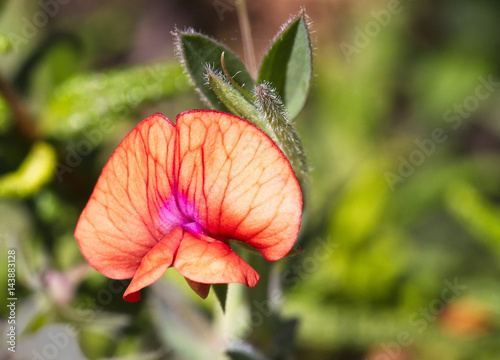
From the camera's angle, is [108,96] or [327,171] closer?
[108,96]

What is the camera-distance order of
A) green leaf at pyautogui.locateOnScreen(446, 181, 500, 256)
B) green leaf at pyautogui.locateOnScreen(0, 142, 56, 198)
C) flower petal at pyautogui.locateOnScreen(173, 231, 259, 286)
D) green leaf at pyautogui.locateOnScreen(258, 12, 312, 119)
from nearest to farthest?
flower petal at pyautogui.locateOnScreen(173, 231, 259, 286) < green leaf at pyautogui.locateOnScreen(258, 12, 312, 119) < green leaf at pyautogui.locateOnScreen(0, 142, 56, 198) < green leaf at pyautogui.locateOnScreen(446, 181, 500, 256)

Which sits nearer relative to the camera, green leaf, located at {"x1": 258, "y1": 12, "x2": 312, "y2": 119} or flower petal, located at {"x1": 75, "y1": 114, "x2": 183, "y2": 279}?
flower petal, located at {"x1": 75, "y1": 114, "x2": 183, "y2": 279}

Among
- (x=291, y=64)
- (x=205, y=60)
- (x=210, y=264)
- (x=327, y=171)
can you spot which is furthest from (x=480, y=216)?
(x=210, y=264)

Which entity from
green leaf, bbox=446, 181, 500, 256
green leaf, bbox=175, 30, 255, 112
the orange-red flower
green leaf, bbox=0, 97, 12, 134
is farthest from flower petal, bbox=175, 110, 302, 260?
green leaf, bbox=446, 181, 500, 256

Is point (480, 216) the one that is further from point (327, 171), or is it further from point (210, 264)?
point (210, 264)

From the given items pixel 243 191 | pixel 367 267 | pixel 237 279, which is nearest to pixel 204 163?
pixel 243 191

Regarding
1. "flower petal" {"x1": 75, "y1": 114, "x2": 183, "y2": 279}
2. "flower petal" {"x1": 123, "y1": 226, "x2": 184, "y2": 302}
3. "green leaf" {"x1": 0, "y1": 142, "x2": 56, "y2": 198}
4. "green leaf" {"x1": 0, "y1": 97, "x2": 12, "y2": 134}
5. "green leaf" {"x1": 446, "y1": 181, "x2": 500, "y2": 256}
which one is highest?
"green leaf" {"x1": 0, "y1": 97, "x2": 12, "y2": 134}

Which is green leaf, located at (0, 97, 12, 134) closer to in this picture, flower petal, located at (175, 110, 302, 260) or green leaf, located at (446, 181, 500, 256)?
flower petal, located at (175, 110, 302, 260)
